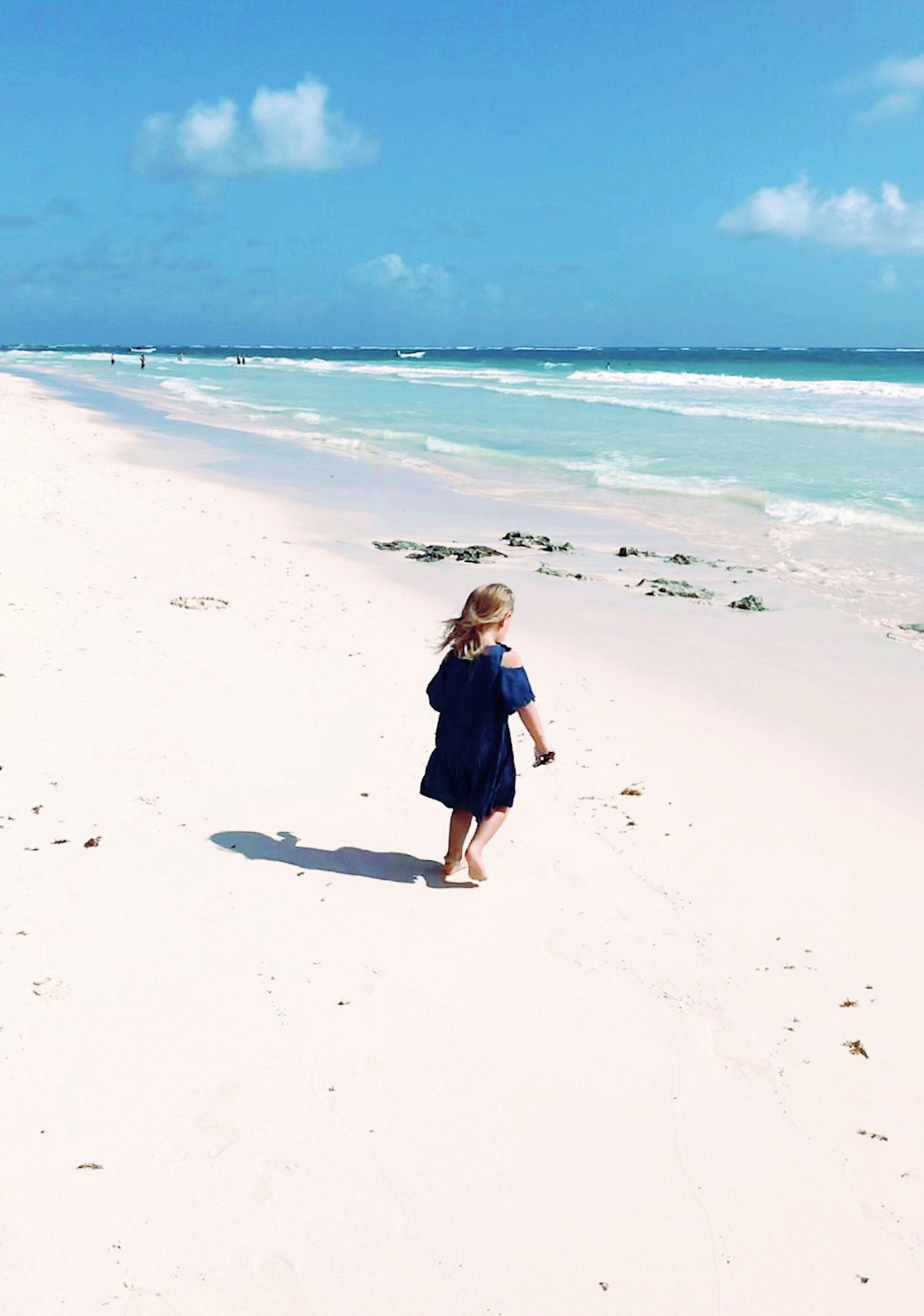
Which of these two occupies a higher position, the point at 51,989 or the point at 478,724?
the point at 478,724

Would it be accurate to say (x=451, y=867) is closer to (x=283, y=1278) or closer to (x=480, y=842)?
(x=480, y=842)

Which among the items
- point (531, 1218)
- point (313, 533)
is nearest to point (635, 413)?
point (313, 533)

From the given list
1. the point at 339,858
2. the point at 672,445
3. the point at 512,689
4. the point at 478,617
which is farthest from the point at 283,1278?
the point at 672,445

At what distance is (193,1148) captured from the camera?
313 cm

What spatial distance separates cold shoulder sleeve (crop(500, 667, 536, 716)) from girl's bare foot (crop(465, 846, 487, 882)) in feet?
2.32

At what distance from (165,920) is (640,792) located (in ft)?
9.64

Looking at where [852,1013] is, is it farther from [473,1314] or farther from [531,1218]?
[473,1314]

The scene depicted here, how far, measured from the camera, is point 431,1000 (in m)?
3.96

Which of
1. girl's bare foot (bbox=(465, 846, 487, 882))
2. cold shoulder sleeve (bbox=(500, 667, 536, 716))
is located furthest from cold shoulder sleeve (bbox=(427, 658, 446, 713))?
girl's bare foot (bbox=(465, 846, 487, 882))

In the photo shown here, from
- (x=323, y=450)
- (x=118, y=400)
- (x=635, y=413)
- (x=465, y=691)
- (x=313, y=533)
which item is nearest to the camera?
(x=465, y=691)

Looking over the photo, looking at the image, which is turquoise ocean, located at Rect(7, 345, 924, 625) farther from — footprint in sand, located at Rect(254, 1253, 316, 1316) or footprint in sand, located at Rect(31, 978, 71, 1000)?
footprint in sand, located at Rect(254, 1253, 316, 1316)

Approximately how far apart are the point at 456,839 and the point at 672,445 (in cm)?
2386

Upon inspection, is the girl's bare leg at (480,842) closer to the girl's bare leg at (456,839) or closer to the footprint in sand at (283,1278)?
the girl's bare leg at (456,839)

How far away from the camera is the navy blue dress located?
15.3ft
